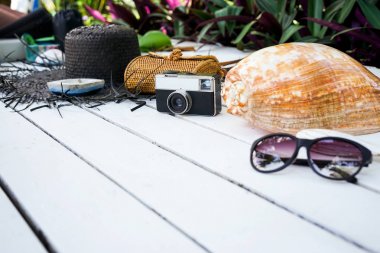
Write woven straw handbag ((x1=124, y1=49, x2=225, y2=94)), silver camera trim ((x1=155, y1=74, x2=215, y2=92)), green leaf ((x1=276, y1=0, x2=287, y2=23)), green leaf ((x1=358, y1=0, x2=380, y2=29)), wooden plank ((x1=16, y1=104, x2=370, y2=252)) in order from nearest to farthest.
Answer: wooden plank ((x1=16, y1=104, x2=370, y2=252)) < silver camera trim ((x1=155, y1=74, x2=215, y2=92)) < woven straw handbag ((x1=124, y1=49, x2=225, y2=94)) < green leaf ((x1=358, y1=0, x2=380, y2=29)) < green leaf ((x1=276, y1=0, x2=287, y2=23))

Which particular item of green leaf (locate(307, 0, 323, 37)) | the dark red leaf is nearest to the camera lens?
green leaf (locate(307, 0, 323, 37))

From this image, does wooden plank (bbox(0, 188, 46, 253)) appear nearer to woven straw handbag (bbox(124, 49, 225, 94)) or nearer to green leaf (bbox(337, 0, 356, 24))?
woven straw handbag (bbox(124, 49, 225, 94))

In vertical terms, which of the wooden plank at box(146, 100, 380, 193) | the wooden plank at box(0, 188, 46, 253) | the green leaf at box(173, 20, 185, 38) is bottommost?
the green leaf at box(173, 20, 185, 38)

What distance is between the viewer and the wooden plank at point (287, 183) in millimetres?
517

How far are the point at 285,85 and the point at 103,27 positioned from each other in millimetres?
671

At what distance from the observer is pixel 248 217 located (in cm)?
54

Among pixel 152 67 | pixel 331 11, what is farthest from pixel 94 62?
pixel 331 11

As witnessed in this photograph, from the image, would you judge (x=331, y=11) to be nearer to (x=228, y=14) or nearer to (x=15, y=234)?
(x=228, y=14)

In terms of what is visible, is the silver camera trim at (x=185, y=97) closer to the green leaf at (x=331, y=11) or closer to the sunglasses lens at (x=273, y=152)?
the sunglasses lens at (x=273, y=152)

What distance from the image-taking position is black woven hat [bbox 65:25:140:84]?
1.24 meters

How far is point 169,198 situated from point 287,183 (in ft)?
0.55

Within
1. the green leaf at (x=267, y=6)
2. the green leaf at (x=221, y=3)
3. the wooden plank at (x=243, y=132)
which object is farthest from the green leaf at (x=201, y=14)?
the wooden plank at (x=243, y=132)

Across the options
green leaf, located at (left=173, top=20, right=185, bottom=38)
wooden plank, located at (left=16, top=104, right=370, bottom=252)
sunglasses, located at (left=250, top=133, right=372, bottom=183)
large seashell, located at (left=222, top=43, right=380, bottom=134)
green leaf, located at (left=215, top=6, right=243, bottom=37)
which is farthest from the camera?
green leaf, located at (left=173, top=20, right=185, bottom=38)

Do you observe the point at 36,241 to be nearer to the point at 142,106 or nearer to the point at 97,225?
the point at 97,225
